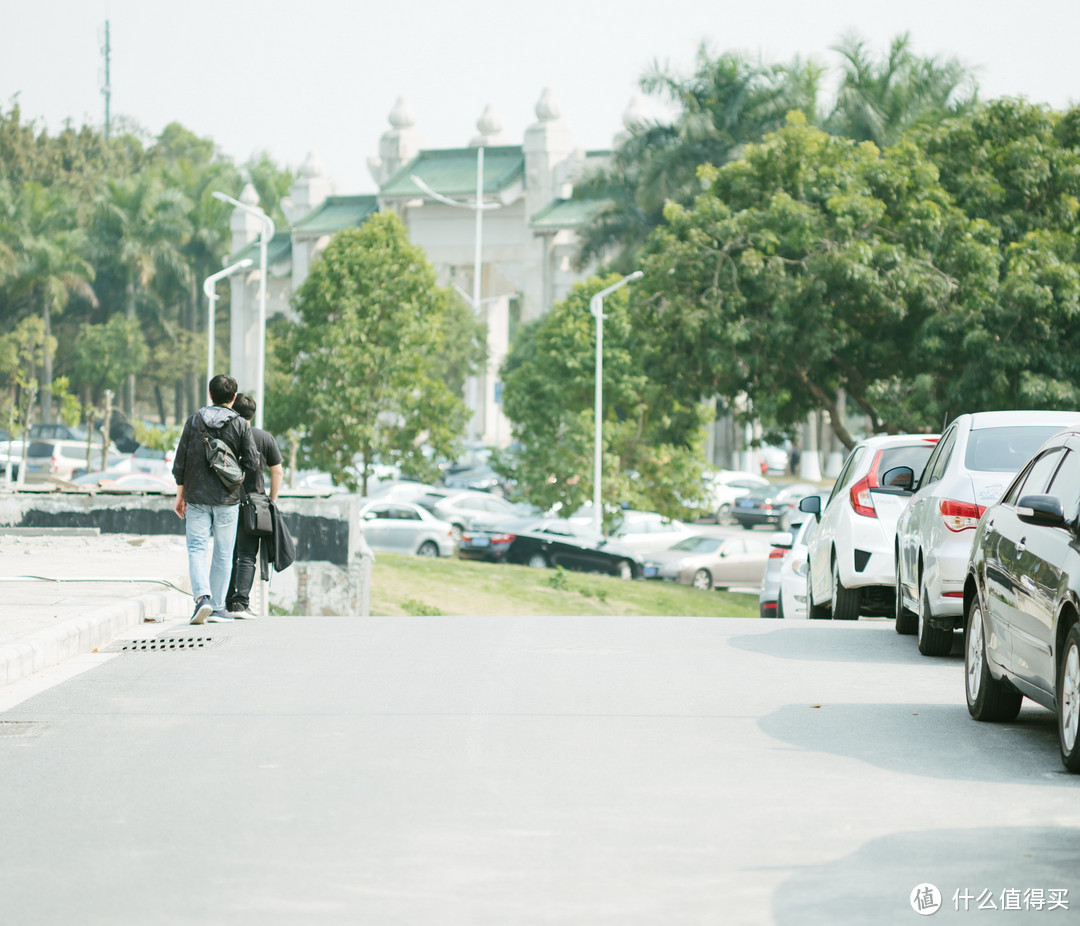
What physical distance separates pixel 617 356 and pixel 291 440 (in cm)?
894

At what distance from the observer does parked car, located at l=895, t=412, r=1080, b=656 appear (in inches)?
410

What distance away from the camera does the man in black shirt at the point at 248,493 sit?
12.4 metres

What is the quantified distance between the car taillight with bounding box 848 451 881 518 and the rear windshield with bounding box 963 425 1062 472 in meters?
1.97

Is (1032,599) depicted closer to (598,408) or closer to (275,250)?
(598,408)

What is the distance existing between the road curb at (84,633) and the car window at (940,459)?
5.78 meters

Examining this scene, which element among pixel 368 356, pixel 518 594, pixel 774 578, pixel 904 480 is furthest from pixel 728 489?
pixel 904 480

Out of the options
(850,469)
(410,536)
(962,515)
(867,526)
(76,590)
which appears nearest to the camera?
(962,515)

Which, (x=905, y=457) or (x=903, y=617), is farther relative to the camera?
(x=905, y=457)

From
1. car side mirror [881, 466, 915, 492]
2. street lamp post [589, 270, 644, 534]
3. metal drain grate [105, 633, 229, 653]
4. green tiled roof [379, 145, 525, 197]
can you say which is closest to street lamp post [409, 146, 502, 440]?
green tiled roof [379, 145, 525, 197]

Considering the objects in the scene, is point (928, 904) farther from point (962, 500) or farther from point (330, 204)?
point (330, 204)

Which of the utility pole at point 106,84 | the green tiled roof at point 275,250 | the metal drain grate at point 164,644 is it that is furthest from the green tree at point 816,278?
the utility pole at point 106,84

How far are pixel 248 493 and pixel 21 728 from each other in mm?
4578

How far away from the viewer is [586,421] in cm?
4334

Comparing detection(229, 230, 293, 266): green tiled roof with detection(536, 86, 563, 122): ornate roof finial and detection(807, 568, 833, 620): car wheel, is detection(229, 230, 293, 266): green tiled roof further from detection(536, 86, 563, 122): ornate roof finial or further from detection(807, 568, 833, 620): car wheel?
detection(807, 568, 833, 620): car wheel
